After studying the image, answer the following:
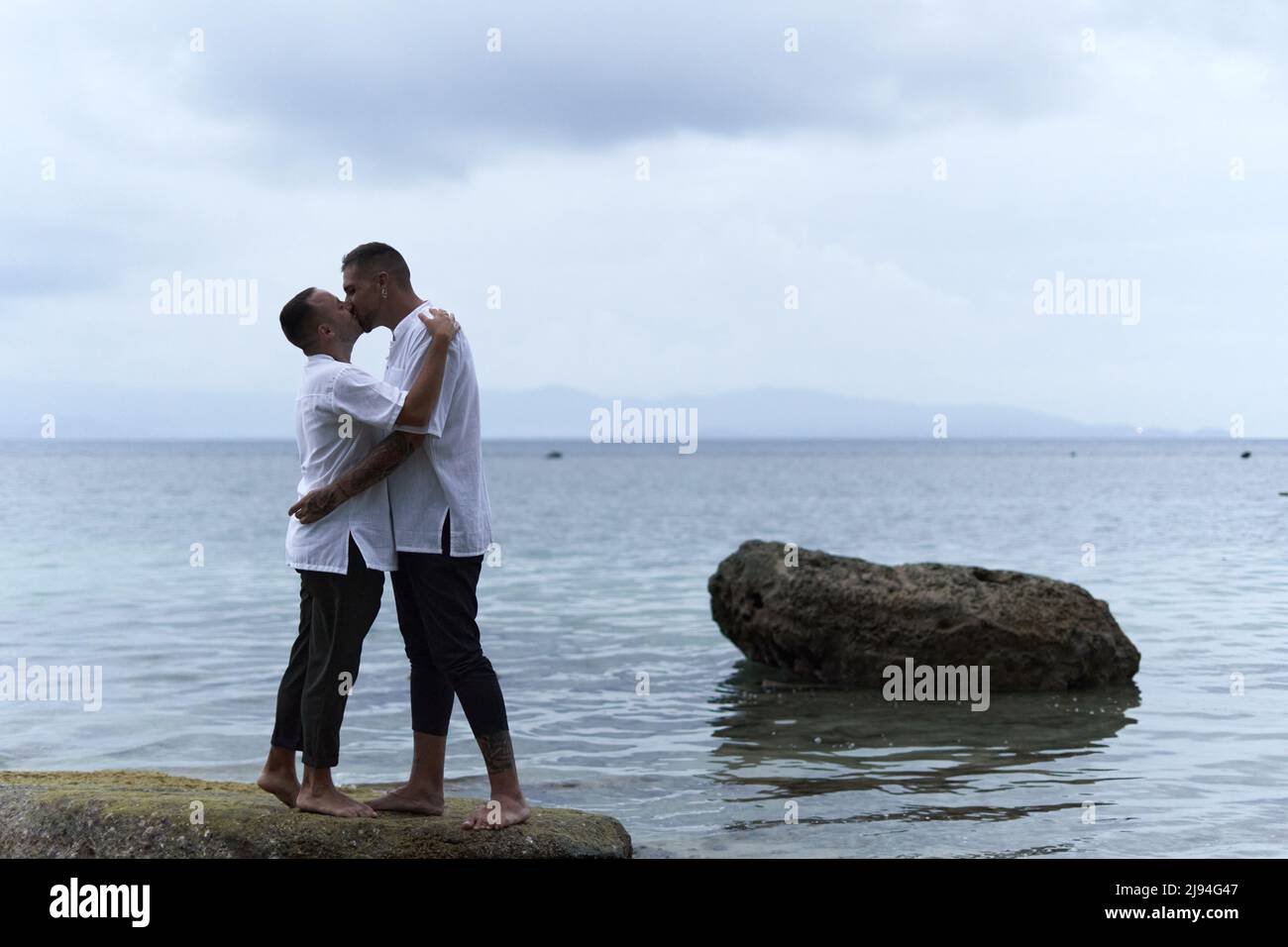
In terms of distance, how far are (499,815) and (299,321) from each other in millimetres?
2406

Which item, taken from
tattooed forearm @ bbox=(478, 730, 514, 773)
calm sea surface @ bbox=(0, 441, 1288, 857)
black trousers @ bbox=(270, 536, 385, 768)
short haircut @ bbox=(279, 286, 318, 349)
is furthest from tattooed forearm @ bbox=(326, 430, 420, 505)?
calm sea surface @ bbox=(0, 441, 1288, 857)

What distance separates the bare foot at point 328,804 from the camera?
5906 millimetres

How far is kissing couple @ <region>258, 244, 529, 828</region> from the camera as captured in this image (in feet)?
18.2

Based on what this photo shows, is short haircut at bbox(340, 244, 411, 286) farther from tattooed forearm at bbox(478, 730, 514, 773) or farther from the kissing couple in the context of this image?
tattooed forearm at bbox(478, 730, 514, 773)

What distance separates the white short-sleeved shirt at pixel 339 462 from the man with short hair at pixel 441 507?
74 millimetres

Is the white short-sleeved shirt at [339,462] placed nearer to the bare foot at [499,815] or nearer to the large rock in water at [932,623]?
the bare foot at [499,815]

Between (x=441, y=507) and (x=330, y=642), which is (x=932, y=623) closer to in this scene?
(x=441, y=507)

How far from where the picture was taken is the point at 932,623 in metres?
12.2

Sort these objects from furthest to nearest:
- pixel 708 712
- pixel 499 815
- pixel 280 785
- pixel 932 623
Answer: pixel 932 623 → pixel 708 712 → pixel 280 785 → pixel 499 815

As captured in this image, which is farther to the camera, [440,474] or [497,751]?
[497,751]

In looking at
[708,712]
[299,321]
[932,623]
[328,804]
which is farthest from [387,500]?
[932,623]

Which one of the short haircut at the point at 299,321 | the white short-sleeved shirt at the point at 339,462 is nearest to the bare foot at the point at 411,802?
the white short-sleeved shirt at the point at 339,462
